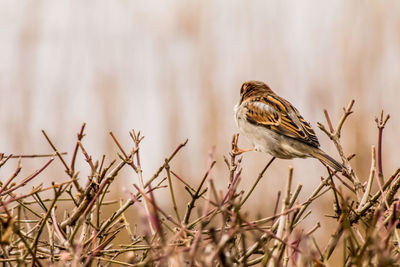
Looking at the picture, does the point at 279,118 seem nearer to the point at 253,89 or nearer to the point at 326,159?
the point at 253,89

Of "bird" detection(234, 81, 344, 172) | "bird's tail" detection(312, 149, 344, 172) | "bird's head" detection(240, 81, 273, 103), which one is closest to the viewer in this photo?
"bird's tail" detection(312, 149, 344, 172)

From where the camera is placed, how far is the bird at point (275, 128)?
3793 mm

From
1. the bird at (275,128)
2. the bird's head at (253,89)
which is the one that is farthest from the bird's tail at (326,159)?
the bird's head at (253,89)

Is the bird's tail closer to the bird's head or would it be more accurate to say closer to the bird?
the bird

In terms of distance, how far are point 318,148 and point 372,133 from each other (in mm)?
2873

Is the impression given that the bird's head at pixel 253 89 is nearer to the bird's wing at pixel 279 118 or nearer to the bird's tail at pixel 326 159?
the bird's wing at pixel 279 118

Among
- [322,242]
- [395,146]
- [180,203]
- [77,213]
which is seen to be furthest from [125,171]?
[77,213]

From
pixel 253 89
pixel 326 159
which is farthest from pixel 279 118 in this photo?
pixel 326 159

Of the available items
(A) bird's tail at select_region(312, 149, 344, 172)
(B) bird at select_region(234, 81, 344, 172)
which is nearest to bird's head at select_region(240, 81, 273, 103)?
(B) bird at select_region(234, 81, 344, 172)

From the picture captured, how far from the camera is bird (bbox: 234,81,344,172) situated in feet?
12.4

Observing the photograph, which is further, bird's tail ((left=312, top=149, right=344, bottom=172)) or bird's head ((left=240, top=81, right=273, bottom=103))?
bird's head ((left=240, top=81, right=273, bottom=103))

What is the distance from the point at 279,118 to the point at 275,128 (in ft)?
0.45

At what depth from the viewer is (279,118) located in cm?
402

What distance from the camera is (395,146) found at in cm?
624
